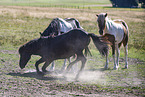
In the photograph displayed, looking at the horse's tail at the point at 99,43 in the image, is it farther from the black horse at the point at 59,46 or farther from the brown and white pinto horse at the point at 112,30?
the brown and white pinto horse at the point at 112,30

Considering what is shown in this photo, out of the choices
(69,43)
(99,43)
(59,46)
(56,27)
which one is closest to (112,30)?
(99,43)

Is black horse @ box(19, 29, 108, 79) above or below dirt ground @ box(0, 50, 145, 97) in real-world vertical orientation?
above

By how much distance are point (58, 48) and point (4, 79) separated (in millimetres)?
2077

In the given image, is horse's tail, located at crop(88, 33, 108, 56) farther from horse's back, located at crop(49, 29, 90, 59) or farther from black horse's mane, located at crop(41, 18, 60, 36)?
black horse's mane, located at crop(41, 18, 60, 36)

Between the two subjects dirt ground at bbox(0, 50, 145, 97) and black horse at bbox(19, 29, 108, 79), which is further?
black horse at bbox(19, 29, 108, 79)

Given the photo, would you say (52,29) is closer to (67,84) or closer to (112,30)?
(67,84)

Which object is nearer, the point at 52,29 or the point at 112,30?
the point at 52,29

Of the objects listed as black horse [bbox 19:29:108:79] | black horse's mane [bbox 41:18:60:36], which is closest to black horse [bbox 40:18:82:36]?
black horse's mane [bbox 41:18:60:36]

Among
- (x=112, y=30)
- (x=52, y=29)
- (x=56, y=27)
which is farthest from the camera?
(x=112, y=30)

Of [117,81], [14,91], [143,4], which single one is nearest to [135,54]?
[117,81]

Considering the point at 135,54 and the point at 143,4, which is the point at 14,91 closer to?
the point at 135,54

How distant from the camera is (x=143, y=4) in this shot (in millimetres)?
84875

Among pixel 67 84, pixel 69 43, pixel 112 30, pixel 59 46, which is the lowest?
pixel 67 84

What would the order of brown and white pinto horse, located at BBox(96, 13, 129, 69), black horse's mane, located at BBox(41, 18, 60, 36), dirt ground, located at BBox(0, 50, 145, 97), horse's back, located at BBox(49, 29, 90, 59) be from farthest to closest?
brown and white pinto horse, located at BBox(96, 13, 129, 69)
black horse's mane, located at BBox(41, 18, 60, 36)
horse's back, located at BBox(49, 29, 90, 59)
dirt ground, located at BBox(0, 50, 145, 97)
